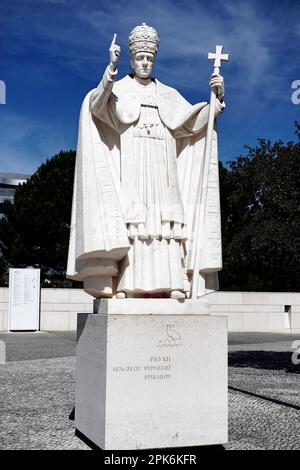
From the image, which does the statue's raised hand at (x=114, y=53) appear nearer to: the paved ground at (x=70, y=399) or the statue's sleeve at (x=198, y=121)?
the statue's sleeve at (x=198, y=121)

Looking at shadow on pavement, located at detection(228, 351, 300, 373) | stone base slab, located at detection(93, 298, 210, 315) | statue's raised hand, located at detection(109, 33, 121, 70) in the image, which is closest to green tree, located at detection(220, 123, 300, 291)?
shadow on pavement, located at detection(228, 351, 300, 373)

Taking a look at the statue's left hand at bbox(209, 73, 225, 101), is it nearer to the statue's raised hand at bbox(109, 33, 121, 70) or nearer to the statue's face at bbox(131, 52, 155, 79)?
the statue's face at bbox(131, 52, 155, 79)

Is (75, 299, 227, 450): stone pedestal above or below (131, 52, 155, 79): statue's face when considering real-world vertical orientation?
below

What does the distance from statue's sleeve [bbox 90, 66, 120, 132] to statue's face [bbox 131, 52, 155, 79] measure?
0.45 metres

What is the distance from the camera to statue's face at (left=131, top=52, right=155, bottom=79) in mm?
6168

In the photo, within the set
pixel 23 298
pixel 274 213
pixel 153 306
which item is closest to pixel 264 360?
pixel 274 213

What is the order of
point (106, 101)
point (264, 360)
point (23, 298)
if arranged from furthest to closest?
1. point (23, 298)
2. point (264, 360)
3. point (106, 101)

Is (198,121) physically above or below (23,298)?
above

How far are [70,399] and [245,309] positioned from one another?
55.2ft

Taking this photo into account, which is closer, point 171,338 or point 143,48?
point 171,338

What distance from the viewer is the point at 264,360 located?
13961 mm

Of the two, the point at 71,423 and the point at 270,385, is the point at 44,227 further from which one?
the point at 71,423

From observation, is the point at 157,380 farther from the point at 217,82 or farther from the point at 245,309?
the point at 245,309

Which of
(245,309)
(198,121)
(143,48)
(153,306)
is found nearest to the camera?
(153,306)
